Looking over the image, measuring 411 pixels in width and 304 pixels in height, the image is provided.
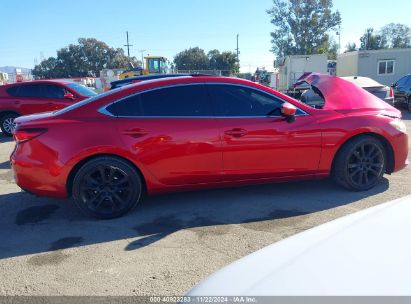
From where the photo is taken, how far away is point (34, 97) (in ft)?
34.8

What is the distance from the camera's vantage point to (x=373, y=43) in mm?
74625

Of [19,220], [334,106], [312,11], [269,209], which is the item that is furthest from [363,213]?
[312,11]

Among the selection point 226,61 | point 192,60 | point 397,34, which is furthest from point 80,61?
point 397,34

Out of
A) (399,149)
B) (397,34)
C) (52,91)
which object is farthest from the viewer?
(397,34)

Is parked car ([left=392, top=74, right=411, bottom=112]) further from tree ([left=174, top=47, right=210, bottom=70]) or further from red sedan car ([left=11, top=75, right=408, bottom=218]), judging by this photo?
tree ([left=174, top=47, right=210, bottom=70])

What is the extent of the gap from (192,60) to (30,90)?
66.6 m

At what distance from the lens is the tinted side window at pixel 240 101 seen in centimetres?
439

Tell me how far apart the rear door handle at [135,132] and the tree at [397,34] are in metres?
88.6

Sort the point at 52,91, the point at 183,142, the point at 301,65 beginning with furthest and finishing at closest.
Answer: the point at 301,65, the point at 52,91, the point at 183,142

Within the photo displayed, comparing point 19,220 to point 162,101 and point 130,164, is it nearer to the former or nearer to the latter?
point 130,164

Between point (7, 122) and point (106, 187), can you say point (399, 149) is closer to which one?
point (106, 187)

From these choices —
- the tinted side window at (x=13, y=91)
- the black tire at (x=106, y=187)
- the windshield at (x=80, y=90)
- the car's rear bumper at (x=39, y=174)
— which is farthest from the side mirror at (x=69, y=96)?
the black tire at (x=106, y=187)

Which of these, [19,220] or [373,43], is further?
[373,43]

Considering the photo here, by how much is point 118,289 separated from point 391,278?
205 cm
